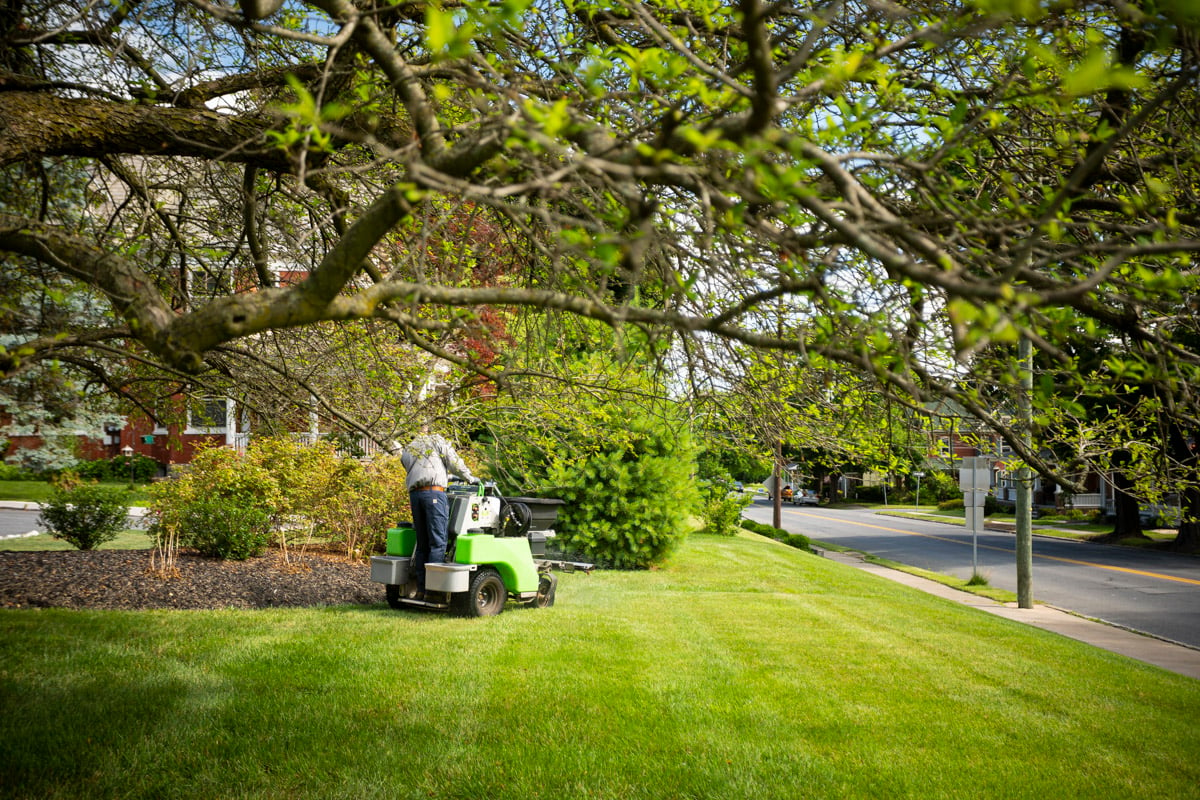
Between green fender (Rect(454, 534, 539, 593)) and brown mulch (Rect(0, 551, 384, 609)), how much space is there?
6.18ft

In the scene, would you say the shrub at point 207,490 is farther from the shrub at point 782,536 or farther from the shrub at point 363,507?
the shrub at point 782,536

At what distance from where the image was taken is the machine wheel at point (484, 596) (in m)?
8.48

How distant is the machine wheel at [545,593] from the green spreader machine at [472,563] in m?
0.18

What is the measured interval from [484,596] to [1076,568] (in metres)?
16.2

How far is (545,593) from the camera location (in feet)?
31.0

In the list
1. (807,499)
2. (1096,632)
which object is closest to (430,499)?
(1096,632)

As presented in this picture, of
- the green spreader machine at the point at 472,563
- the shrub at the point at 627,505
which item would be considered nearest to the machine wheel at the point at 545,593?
the green spreader machine at the point at 472,563

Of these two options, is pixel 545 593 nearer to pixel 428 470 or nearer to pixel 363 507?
pixel 428 470

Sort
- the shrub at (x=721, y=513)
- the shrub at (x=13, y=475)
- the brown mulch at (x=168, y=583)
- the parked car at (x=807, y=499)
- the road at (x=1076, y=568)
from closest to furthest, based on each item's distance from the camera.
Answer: the brown mulch at (x=168, y=583) → the road at (x=1076, y=568) → the shrub at (x=721, y=513) → the shrub at (x=13, y=475) → the parked car at (x=807, y=499)

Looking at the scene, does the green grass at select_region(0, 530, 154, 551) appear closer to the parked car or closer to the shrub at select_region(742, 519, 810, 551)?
the shrub at select_region(742, 519, 810, 551)

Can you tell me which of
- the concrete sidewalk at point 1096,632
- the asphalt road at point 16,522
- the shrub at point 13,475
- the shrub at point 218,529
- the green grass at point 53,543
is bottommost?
the concrete sidewalk at point 1096,632

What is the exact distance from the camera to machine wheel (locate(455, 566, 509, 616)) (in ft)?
27.8

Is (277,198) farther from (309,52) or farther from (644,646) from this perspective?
(644,646)

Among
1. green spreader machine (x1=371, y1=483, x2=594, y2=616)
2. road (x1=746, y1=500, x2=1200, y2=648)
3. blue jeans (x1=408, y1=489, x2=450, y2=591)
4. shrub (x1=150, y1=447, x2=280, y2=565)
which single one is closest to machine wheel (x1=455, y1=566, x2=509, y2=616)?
green spreader machine (x1=371, y1=483, x2=594, y2=616)
